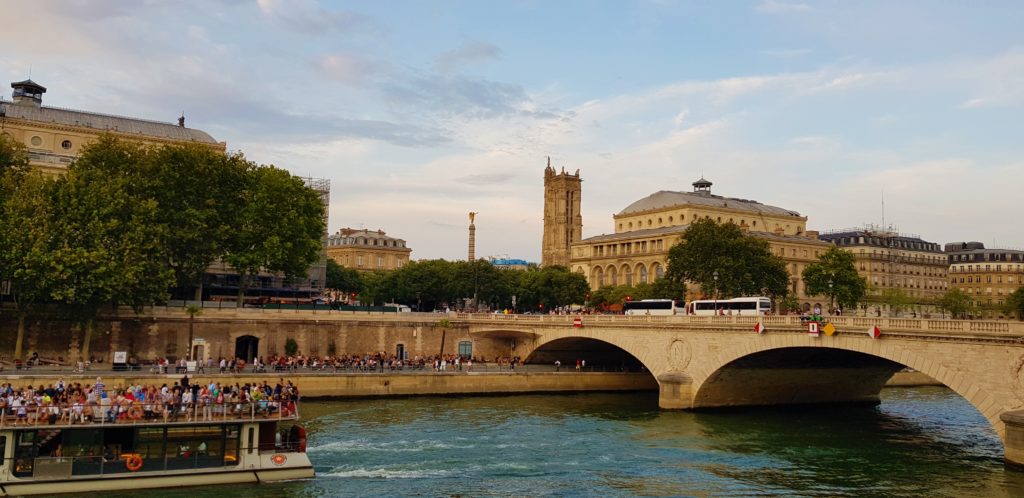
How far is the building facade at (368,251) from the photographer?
595 feet

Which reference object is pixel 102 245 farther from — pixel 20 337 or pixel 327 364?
pixel 327 364

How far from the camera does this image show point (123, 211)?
211 ft

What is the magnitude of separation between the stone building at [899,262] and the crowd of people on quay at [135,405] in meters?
124

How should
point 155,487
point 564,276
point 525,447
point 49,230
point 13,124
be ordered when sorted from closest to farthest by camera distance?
point 155,487 < point 525,447 < point 49,230 < point 13,124 < point 564,276

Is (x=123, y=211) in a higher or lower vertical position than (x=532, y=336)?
higher

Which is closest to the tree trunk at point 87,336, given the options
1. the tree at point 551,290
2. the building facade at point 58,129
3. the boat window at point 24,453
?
the building facade at point 58,129

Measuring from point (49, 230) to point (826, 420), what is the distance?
5283 centimetres

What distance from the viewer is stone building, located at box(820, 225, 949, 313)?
485ft

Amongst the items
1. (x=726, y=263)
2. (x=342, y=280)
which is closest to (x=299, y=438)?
(x=726, y=263)

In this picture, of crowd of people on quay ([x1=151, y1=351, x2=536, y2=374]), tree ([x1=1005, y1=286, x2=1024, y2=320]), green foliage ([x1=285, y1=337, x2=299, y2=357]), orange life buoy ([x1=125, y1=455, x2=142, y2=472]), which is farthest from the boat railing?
tree ([x1=1005, y1=286, x2=1024, y2=320])

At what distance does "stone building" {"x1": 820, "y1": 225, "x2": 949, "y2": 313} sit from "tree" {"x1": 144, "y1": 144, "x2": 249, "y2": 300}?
105 metres

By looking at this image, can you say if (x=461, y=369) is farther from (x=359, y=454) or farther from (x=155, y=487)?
(x=155, y=487)

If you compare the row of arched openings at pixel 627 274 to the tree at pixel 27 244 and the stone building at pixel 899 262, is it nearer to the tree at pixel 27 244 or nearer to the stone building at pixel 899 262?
the stone building at pixel 899 262

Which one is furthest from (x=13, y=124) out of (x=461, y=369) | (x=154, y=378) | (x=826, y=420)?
(x=826, y=420)
